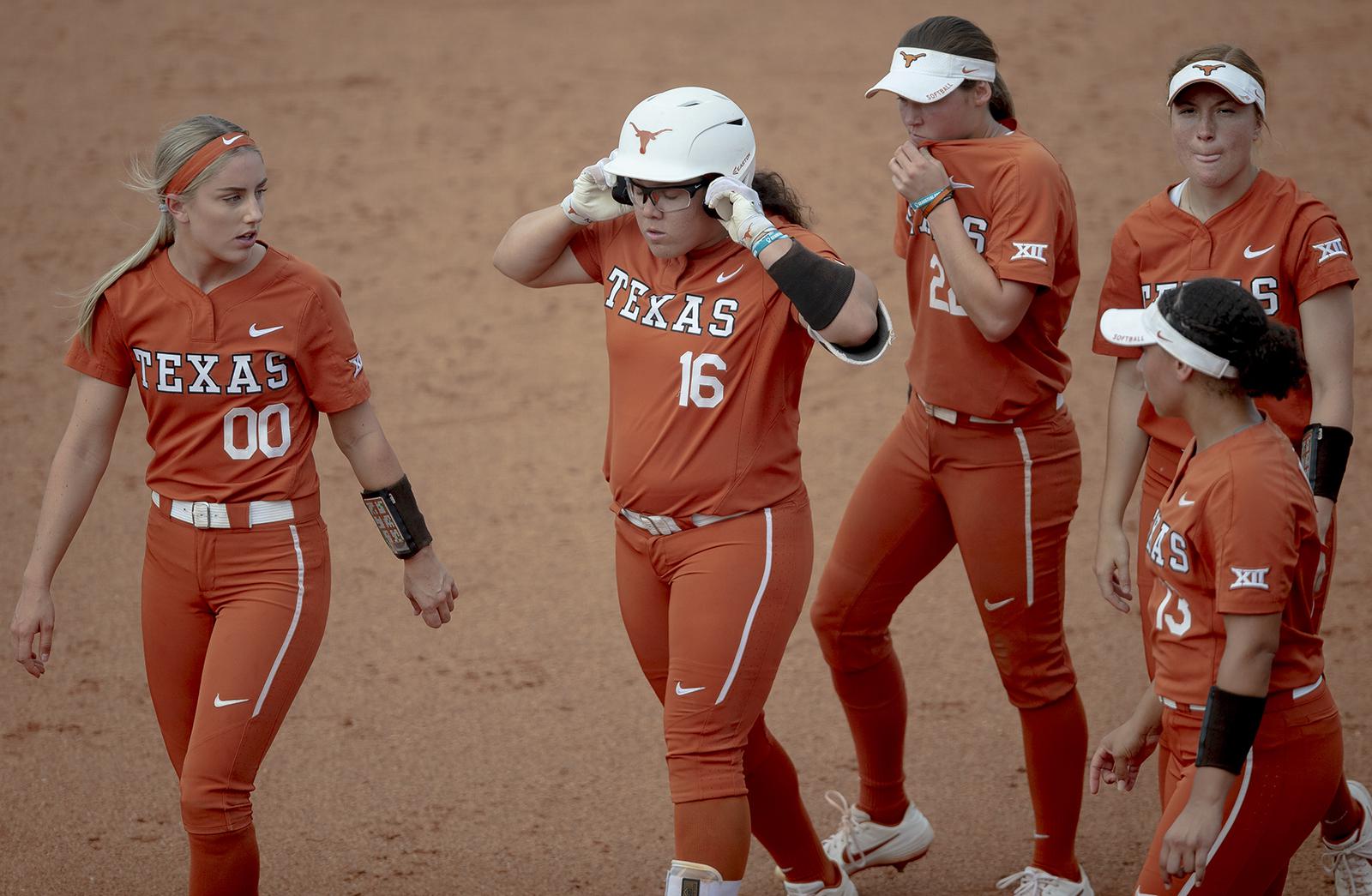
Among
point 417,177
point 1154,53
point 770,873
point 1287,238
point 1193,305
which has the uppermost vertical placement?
point 1154,53

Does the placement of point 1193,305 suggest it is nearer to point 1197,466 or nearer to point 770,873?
point 1197,466

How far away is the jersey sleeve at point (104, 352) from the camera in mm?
3834

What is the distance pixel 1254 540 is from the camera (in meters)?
3.01

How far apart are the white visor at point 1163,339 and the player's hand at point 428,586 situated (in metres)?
1.94

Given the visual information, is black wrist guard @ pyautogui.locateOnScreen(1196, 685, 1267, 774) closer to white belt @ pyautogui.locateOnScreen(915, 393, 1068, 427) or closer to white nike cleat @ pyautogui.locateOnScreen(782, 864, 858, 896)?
white belt @ pyautogui.locateOnScreen(915, 393, 1068, 427)

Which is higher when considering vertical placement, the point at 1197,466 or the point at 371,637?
the point at 1197,466

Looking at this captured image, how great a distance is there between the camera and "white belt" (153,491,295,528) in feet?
12.5

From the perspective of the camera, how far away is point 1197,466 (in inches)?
125

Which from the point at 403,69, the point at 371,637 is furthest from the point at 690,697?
the point at 403,69

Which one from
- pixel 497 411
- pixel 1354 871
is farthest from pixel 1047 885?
pixel 497 411

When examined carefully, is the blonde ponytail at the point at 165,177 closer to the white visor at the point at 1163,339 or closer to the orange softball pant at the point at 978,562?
the orange softball pant at the point at 978,562

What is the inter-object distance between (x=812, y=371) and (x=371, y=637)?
11.7 feet

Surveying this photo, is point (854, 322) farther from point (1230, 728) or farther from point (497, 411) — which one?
point (497, 411)

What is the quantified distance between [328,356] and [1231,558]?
2.29m
